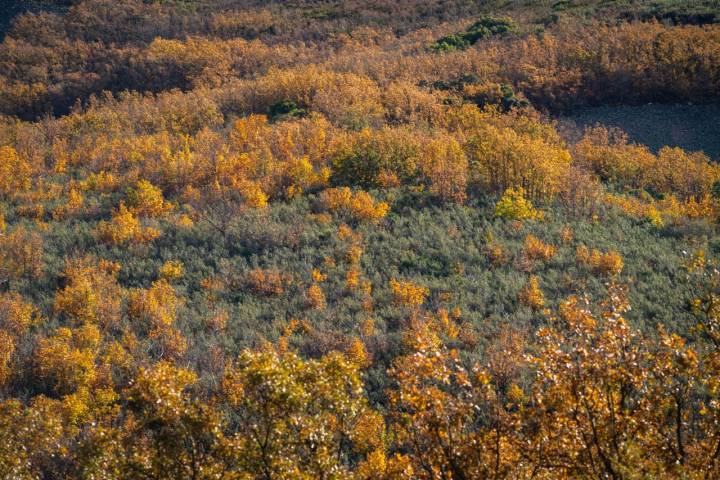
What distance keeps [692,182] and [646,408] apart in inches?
771

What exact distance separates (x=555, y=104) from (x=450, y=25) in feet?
62.5

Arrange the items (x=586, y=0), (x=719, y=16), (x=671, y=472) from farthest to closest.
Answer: (x=586, y=0)
(x=719, y=16)
(x=671, y=472)

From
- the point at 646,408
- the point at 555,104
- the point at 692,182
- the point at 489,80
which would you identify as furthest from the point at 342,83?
the point at 646,408

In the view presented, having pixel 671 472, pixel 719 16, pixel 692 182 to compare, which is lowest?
pixel 692 182

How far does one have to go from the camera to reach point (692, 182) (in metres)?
22.1

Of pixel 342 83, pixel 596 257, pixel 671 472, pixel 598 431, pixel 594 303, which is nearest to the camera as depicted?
pixel 671 472

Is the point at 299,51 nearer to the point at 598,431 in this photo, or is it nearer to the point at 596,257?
the point at 596,257

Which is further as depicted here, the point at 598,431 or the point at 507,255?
the point at 507,255

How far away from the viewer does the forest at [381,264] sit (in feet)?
19.0

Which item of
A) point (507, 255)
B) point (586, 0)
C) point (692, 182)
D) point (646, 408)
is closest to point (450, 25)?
point (586, 0)

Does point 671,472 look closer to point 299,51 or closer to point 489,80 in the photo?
point 489,80

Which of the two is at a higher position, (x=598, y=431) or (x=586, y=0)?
(x=586, y=0)

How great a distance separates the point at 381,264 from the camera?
15930 mm

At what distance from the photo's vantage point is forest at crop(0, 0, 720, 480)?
5.79 meters
